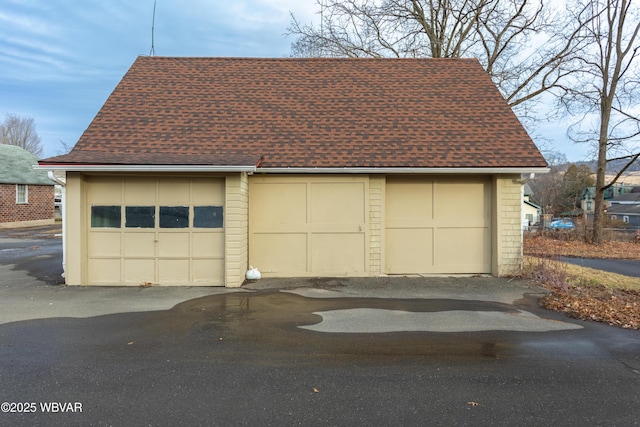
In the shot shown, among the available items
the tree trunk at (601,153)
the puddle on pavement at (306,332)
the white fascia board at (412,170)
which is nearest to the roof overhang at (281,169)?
the white fascia board at (412,170)

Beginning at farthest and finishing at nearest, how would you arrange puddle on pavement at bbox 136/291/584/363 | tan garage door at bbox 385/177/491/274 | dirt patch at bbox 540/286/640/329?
tan garage door at bbox 385/177/491/274 → dirt patch at bbox 540/286/640/329 → puddle on pavement at bbox 136/291/584/363

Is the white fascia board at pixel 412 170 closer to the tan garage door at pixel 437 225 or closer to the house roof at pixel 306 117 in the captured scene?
the house roof at pixel 306 117

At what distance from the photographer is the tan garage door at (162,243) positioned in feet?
28.7

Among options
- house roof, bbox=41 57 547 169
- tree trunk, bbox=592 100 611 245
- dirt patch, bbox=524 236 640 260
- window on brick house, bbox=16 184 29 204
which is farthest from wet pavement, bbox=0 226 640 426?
window on brick house, bbox=16 184 29 204

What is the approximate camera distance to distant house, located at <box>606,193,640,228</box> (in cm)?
5033

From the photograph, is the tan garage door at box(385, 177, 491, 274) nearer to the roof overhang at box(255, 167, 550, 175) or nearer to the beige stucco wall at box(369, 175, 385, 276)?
the beige stucco wall at box(369, 175, 385, 276)

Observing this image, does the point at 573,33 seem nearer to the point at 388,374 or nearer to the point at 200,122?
the point at 200,122

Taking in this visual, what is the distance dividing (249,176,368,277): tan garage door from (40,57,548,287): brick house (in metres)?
0.02

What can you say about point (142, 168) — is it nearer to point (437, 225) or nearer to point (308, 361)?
point (308, 361)

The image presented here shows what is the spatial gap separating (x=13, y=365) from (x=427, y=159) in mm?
8179

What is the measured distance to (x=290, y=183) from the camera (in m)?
9.52

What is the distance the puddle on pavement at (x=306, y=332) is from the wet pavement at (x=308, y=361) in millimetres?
28

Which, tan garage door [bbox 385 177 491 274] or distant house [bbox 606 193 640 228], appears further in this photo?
distant house [bbox 606 193 640 228]

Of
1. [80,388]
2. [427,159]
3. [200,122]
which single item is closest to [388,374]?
[80,388]
